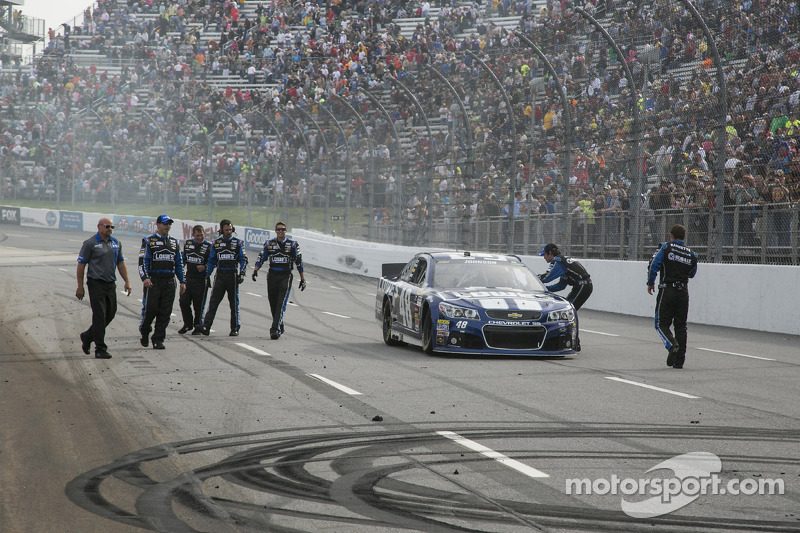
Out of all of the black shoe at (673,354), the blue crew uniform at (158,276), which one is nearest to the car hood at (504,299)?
the black shoe at (673,354)

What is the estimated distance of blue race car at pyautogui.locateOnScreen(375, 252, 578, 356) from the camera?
12.2m

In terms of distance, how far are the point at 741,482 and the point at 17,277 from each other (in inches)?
1036

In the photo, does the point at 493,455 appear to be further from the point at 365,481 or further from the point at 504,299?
the point at 504,299

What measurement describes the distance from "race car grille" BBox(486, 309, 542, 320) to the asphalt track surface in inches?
20.1

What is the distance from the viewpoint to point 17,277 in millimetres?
28828

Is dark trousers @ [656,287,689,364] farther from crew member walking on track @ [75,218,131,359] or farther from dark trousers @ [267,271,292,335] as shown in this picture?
crew member walking on track @ [75,218,131,359]

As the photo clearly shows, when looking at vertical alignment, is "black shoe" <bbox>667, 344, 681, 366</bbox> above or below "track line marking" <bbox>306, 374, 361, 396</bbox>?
above

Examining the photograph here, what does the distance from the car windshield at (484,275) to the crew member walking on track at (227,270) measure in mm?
3564

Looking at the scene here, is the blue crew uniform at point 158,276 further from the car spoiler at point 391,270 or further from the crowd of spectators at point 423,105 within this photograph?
the crowd of spectators at point 423,105

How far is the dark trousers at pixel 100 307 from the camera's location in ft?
40.5

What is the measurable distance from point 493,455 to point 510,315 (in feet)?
19.5

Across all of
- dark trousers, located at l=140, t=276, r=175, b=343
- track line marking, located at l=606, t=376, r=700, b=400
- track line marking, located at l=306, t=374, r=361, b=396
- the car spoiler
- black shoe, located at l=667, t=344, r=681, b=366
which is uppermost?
the car spoiler

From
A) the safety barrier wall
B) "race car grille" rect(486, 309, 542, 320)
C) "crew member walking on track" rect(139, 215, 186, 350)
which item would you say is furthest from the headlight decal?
the safety barrier wall

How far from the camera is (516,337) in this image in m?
12.2
